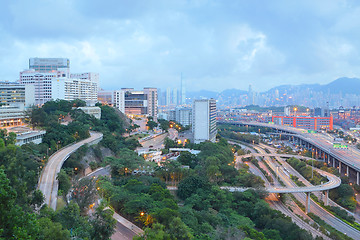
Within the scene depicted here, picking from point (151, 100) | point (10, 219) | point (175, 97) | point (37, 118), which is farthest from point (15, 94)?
point (175, 97)

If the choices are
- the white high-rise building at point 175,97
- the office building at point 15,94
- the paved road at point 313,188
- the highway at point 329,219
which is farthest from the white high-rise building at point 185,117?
the white high-rise building at point 175,97

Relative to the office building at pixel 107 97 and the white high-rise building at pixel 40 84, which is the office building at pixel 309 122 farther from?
the white high-rise building at pixel 40 84

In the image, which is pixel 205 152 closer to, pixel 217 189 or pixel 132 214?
pixel 217 189

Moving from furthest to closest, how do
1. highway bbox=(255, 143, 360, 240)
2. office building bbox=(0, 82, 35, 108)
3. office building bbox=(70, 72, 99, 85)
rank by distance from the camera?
office building bbox=(70, 72, 99, 85)
office building bbox=(0, 82, 35, 108)
highway bbox=(255, 143, 360, 240)

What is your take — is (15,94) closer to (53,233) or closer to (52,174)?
(52,174)

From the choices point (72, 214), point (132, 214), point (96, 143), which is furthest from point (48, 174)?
point (96, 143)

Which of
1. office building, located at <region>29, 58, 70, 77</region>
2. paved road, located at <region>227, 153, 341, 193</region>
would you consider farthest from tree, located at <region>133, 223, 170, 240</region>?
office building, located at <region>29, 58, 70, 77</region>

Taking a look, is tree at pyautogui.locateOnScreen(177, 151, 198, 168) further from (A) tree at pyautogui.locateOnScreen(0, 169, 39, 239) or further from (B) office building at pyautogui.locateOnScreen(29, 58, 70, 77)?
(B) office building at pyautogui.locateOnScreen(29, 58, 70, 77)
